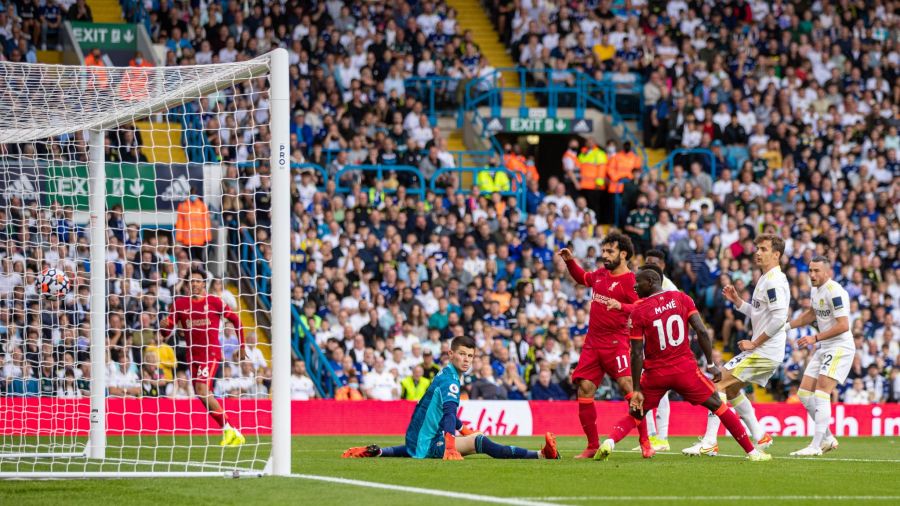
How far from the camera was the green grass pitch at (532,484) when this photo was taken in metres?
9.10

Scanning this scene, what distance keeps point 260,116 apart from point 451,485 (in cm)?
1705

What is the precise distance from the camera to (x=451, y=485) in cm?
994

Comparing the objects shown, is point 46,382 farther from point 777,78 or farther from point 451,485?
point 777,78

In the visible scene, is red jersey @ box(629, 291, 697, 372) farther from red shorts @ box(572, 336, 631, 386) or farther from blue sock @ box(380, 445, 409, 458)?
blue sock @ box(380, 445, 409, 458)

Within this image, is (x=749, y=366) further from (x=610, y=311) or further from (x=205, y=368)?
(x=205, y=368)

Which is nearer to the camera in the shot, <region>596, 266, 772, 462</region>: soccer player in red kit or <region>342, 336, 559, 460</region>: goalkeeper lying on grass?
<region>342, 336, 559, 460</region>: goalkeeper lying on grass

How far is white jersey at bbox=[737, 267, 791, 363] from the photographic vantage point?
14.0 metres

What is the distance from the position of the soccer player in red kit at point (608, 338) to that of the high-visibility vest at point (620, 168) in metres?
14.4

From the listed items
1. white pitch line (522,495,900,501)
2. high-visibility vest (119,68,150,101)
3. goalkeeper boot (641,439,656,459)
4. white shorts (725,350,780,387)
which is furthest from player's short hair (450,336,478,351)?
white pitch line (522,495,900,501)

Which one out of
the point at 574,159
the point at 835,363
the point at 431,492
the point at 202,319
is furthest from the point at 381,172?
the point at 431,492

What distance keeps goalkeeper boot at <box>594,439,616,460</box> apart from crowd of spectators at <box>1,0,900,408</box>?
9281 mm

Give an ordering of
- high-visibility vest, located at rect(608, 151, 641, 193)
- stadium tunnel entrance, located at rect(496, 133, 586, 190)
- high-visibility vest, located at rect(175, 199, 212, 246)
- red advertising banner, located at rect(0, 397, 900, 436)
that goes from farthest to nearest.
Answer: stadium tunnel entrance, located at rect(496, 133, 586, 190) < high-visibility vest, located at rect(608, 151, 641, 193) < high-visibility vest, located at rect(175, 199, 212, 246) < red advertising banner, located at rect(0, 397, 900, 436)

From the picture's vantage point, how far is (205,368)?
16.2 m

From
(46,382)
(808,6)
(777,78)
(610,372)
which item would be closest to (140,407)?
(46,382)
